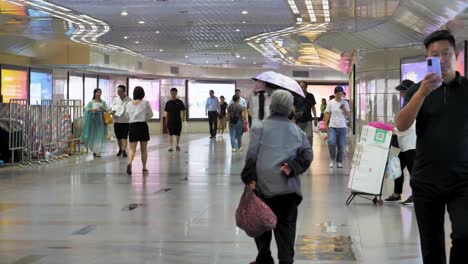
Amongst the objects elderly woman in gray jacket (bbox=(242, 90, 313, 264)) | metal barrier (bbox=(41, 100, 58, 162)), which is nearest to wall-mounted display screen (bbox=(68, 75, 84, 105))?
metal barrier (bbox=(41, 100, 58, 162))

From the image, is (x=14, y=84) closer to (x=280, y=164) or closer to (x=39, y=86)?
(x=39, y=86)

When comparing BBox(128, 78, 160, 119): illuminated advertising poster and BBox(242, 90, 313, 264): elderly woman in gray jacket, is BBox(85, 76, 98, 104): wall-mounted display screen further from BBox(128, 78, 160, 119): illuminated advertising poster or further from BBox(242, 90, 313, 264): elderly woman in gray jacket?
BBox(242, 90, 313, 264): elderly woman in gray jacket

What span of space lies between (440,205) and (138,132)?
971 cm

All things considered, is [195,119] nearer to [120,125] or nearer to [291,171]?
[120,125]

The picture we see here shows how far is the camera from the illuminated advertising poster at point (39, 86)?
84.2 ft

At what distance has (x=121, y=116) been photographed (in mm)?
17766

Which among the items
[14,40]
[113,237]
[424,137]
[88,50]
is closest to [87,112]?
[14,40]

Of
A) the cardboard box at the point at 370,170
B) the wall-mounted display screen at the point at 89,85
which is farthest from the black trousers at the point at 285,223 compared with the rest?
the wall-mounted display screen at the point at 89,85

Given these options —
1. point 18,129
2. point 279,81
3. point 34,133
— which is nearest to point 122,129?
point 34,133

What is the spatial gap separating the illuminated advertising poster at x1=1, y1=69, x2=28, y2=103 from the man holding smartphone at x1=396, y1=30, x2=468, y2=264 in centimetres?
2154

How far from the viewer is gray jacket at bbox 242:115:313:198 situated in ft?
16.9

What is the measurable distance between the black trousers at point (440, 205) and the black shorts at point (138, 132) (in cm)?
957

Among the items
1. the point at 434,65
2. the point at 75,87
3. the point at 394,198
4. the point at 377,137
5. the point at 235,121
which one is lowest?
the point at 394,198

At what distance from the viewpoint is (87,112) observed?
18.5m
